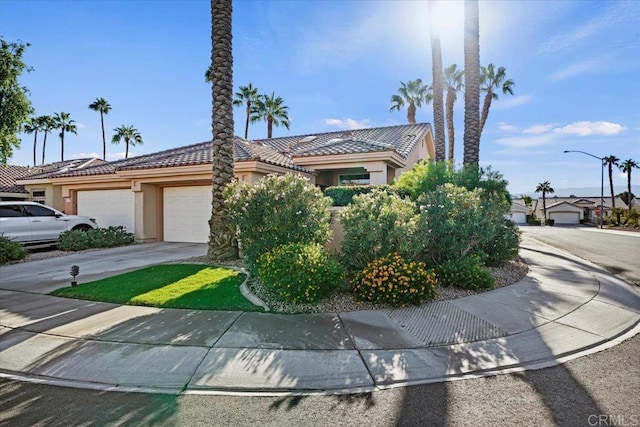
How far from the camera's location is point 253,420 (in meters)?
3.31

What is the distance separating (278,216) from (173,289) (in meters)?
2.72

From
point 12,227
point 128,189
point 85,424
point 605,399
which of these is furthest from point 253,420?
point 128,189

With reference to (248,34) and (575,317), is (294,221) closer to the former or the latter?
(575,317)

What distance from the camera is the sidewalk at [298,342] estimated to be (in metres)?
4.11

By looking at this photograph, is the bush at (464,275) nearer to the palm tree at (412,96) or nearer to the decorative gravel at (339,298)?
the decorative gravel at (339,298)

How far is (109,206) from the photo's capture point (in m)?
17.8

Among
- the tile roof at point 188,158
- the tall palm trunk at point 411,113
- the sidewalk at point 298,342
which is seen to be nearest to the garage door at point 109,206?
the tile roof at point 188,158

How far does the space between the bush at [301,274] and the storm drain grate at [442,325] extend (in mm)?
1258

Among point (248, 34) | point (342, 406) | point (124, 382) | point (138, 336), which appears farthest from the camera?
point (248, 34)

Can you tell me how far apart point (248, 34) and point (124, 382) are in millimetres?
12512

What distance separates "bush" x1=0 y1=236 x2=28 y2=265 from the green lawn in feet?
18.1

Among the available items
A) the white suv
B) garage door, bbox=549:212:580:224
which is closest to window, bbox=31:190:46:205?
the white suv

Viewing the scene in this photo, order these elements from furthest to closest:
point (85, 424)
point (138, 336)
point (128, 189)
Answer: point (128, 189), point (138, 336), point (85, 424)

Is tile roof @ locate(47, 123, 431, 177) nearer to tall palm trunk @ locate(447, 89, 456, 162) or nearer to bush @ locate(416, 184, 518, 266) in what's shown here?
bush @ locate(416, 184, 518, 266)
